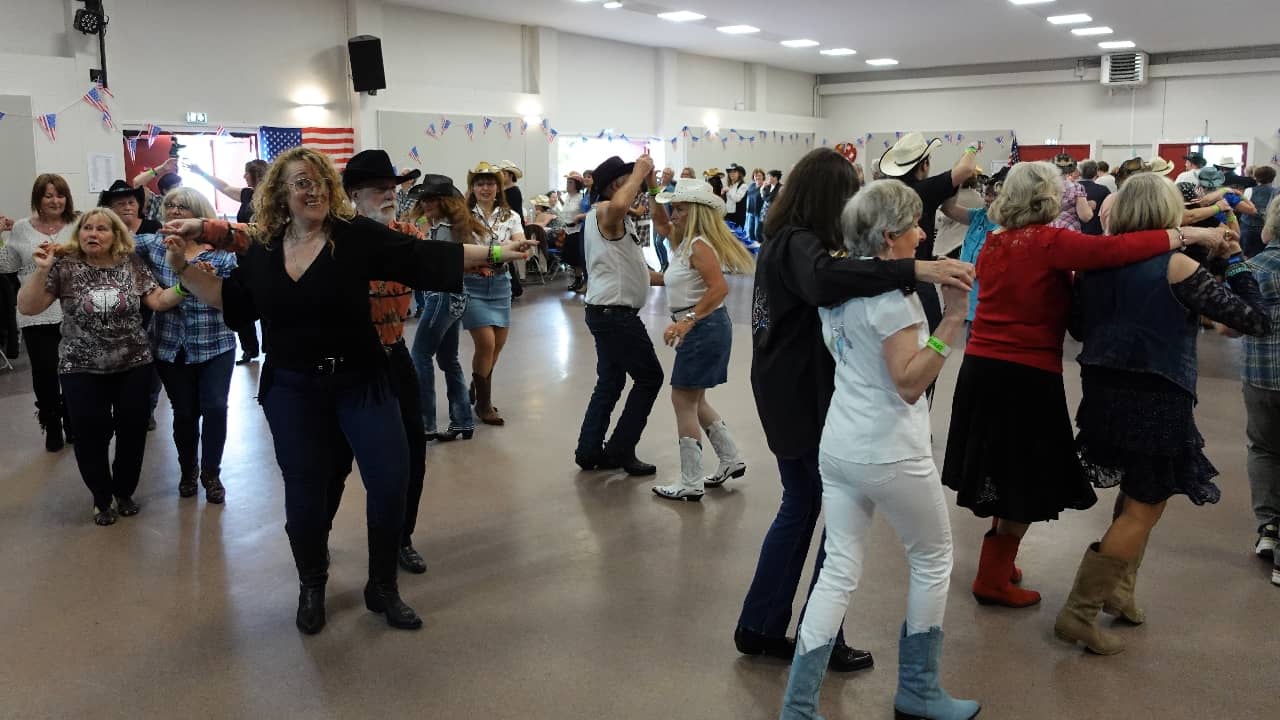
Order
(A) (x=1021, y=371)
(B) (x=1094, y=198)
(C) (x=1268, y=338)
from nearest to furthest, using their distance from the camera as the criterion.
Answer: (A) (x=1021, y=371) < (C) (x=1268, y=338) < (B) (x=1094, y=198)

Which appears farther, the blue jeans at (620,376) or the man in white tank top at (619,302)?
→ the blue jeans at (620,376)

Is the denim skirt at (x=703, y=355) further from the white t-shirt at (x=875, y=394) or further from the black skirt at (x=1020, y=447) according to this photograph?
the white t-shirt at (x=875, y=394)

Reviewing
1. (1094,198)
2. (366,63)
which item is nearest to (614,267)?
(1094,198)

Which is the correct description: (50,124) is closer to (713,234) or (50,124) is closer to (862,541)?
(713,234)

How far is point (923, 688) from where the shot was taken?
2564 mm

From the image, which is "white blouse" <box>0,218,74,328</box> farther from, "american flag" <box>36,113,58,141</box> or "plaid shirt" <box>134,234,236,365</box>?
"american flag" <box>36,113,58,141</box>

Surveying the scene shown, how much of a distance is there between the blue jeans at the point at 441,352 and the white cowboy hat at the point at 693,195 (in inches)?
61.3

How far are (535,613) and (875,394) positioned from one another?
5.15ft

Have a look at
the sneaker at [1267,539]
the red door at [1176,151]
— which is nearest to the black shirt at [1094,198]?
the sneaker at [1267,539]

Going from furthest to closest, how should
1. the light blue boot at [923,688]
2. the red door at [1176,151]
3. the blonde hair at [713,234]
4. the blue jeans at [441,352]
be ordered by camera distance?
the red door at [1176,151], the blue jeans at [441,352], the blonde hair at [713,234], the light blue boot at [923,688]

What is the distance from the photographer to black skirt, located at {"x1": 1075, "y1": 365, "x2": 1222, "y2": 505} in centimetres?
295

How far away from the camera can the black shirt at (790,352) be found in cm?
253

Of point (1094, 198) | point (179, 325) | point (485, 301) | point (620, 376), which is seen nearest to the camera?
point (179, 325)

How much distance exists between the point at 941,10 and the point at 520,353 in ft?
29.2
